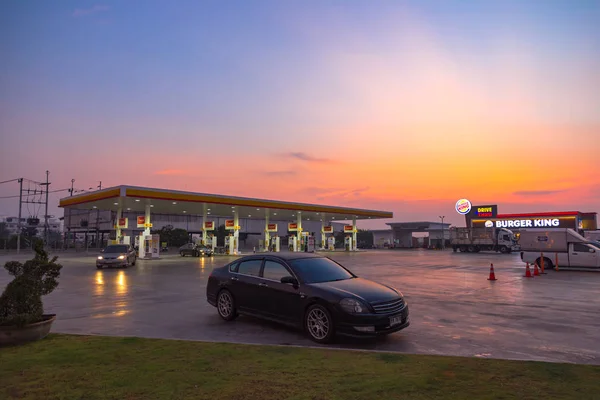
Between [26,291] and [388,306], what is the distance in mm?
6034

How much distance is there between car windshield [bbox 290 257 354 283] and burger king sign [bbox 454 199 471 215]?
7061 cm

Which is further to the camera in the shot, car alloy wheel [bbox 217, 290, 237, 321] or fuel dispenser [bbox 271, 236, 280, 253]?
fuel dispenser [bbox 271, 236, 280, 253]

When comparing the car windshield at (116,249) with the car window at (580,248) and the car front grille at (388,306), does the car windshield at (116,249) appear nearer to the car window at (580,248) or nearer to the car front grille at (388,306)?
the car front grille at (388,306)

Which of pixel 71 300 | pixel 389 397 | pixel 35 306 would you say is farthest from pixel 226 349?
pixel 71 300

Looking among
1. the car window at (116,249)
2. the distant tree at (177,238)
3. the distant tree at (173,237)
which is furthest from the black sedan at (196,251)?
the distant tree at (177,238)

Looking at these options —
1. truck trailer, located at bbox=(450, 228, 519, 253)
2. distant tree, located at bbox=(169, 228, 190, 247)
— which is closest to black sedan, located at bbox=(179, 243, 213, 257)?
truck trailer, located at bbox=(450, 228, 519, 253)

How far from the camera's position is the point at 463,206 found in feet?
244

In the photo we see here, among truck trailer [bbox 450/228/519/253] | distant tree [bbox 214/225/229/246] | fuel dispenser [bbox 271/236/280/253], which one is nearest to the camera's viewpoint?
truck trailer [bbox 450/228/519/253]

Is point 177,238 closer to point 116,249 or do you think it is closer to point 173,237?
point 173,237

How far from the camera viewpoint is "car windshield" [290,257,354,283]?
323 inches

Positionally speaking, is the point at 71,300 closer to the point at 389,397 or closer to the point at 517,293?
the point at 389,397

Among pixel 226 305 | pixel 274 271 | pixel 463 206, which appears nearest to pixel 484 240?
pixel 463 206

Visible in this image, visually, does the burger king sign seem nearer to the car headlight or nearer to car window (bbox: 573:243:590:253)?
car window (bbox: 573:243:590:253)

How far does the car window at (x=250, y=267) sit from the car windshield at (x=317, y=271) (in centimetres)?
89
